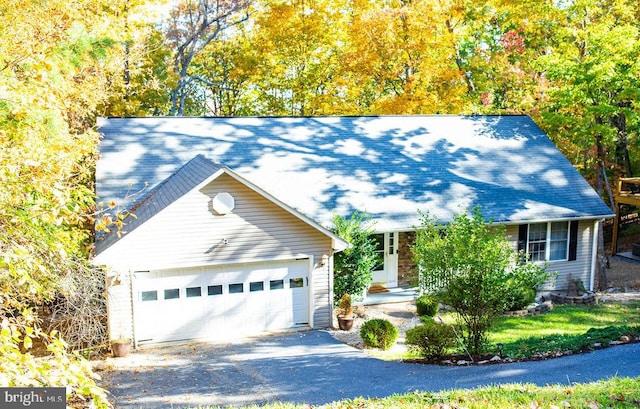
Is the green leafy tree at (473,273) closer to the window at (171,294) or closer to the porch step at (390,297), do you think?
the porch step at (390,297)

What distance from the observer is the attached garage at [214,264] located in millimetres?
14172

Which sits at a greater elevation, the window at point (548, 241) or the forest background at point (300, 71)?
the forest background at point (300, 71)

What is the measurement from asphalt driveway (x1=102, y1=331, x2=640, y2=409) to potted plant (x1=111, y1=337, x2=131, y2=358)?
0.17 meters

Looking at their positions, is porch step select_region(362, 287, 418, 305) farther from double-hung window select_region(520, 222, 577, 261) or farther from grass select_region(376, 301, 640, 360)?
double-hung window select_region(520, 222, 577, 261)

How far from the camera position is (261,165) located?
18.7 meters

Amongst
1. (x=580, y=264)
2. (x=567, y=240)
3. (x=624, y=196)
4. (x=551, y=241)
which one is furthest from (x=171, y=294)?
(x=624, y=196)

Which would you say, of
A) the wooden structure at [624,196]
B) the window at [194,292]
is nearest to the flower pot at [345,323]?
the window at [194,292]

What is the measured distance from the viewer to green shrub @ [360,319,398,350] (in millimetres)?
13883

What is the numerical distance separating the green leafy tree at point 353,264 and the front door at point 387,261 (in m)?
1.86

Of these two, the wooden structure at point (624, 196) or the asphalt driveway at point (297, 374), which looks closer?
the asphalt driveway at point (297, 374)

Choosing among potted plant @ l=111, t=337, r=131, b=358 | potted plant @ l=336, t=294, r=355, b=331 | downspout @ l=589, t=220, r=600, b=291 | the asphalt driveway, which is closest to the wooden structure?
downspout @ l=589, t=220, r=600, b=291

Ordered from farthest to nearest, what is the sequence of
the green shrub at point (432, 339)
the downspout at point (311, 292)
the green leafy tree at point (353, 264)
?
the green leafy tree at point (353, 264), the downspout at point (311, 292), the green shrub at point (432, 339)

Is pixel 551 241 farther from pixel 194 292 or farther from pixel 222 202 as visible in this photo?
pixel 194 292

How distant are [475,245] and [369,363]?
3384 millimetres
